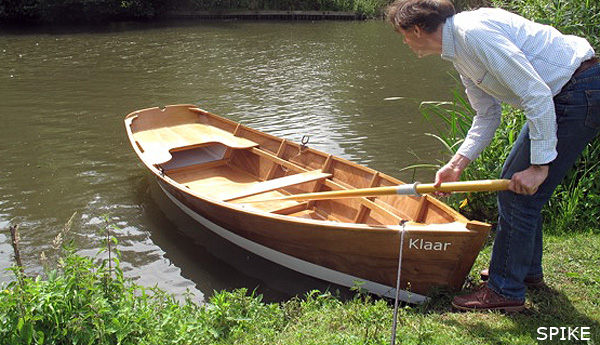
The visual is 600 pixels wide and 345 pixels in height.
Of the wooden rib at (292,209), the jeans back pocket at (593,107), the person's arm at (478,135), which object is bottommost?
the wooden rib at (292,209)

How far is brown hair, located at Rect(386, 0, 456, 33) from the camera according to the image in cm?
269

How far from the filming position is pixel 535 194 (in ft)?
9.43

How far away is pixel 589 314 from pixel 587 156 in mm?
1968

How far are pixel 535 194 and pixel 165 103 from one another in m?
9.56

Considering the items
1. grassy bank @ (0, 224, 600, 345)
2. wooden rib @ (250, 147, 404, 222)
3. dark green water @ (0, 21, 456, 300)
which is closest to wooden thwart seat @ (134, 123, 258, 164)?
wooden rib @ (250, 147, 404, 222)

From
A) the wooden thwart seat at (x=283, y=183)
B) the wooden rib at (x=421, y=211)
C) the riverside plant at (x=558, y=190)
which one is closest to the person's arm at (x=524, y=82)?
the riverside plant at (x=558, y=190)

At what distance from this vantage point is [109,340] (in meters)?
3.07

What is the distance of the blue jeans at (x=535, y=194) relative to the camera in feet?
8.78

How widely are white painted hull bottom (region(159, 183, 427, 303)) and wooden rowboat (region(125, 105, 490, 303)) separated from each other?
0.01m

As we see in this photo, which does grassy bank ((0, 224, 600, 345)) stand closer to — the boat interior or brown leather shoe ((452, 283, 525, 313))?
brown leather shoe ((452, 283, 525, 313))

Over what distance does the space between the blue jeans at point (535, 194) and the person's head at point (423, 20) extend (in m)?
0.68

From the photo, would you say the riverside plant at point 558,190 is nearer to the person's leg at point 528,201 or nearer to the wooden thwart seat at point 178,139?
the person's leg at point 528,201

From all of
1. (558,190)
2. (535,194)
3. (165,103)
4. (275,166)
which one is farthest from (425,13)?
(165,103)

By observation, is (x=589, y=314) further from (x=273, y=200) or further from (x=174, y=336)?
(x=273, y=200)
